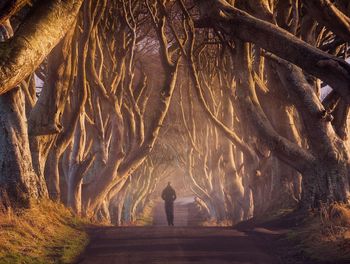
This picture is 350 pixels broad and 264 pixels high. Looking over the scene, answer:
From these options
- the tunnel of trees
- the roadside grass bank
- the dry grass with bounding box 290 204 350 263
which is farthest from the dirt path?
the tunnel of trees

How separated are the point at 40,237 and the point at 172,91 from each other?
24.6 ft

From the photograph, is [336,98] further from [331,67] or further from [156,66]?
[156,66]

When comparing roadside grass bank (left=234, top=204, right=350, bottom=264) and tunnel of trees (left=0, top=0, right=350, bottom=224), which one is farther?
roadside grass bank (left=234, top=204, right=350, bottom=264)

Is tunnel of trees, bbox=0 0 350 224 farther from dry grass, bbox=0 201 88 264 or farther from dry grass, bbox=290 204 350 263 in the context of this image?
dry grass, bbox=290 204 350 263

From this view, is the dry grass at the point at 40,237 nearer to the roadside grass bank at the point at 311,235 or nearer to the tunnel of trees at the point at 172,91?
the tunnel of trees at the point at 172,91

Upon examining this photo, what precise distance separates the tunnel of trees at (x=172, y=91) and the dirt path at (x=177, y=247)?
1746 millimetres

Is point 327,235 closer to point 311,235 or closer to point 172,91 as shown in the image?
point 311,235

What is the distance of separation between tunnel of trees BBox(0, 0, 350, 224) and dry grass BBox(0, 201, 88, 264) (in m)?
0.44

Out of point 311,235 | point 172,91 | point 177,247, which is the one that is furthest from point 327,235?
point 172,91

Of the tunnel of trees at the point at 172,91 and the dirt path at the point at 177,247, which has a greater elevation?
the tunnel of trees at the point at 172,91

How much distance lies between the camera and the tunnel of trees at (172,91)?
324 inches

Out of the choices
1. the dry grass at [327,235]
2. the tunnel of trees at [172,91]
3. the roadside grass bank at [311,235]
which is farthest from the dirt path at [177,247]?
the tunnel of trees at [172,91]

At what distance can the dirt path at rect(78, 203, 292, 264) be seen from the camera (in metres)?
8.92

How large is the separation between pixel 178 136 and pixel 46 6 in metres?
26.1
